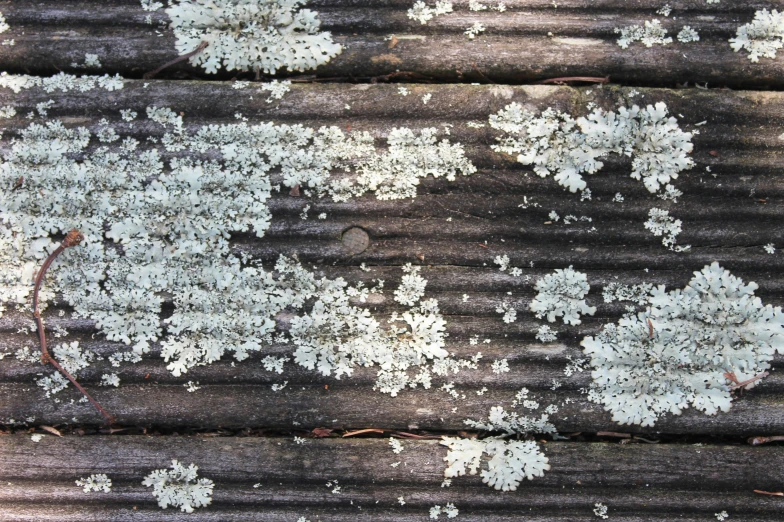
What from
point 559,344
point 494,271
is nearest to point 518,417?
point 559,344

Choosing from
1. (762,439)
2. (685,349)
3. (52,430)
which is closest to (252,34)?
(52,430)

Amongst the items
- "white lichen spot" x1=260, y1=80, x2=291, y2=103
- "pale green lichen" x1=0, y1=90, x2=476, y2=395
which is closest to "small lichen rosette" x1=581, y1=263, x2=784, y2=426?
"pale green lichen" x1=0, y1=90, x2=476, y2=395

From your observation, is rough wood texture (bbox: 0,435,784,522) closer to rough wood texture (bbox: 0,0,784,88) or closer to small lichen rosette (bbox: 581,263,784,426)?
small lichen rosette (bbox: 581,263,784,426)

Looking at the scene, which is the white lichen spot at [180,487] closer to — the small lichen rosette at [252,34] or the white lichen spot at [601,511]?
the white lichen spot at [601,511]

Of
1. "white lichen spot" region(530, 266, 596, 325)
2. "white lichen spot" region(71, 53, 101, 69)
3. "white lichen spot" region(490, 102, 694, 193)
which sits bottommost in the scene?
"white lichen spot" region(530, 266, 596, 325)

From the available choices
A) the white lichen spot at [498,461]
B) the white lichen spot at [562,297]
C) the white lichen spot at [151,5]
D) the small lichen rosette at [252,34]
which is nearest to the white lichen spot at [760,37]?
the white lichen spot at [562,297]

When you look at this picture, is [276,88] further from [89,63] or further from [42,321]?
[42,321]
